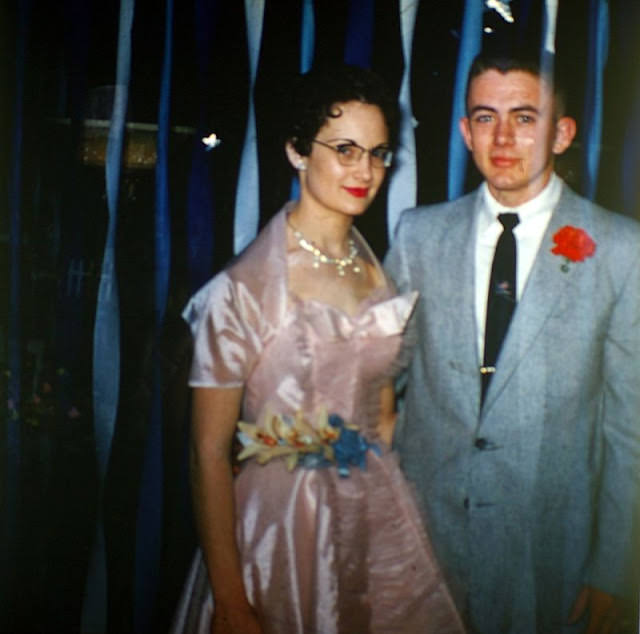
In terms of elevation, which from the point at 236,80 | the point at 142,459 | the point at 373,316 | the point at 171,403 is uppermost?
the point at 236,80

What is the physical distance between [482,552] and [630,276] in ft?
2.26

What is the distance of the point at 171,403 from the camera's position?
1.68 m

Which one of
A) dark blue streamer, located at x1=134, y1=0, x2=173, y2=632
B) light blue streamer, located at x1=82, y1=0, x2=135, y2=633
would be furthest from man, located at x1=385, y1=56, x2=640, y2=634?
light blue streamer, located at x1=82, y1=0, x2=135, y2=633

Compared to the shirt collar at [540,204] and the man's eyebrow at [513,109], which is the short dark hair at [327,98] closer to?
the man's eyebrow at [513,109]

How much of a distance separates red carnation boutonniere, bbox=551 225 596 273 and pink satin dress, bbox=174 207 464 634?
39 cm

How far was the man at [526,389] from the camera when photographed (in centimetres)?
160

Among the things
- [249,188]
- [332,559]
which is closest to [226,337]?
[249,188]

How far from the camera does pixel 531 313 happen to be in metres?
1.60

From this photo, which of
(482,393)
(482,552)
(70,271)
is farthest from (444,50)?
(482,552)

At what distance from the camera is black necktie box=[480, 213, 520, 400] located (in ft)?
5.31

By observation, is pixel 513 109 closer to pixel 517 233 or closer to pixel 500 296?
pixel 517 233

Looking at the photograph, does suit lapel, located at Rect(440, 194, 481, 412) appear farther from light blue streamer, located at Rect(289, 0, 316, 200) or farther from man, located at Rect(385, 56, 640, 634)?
light blue streamer, located at Rect(289, 0, 316, 200)

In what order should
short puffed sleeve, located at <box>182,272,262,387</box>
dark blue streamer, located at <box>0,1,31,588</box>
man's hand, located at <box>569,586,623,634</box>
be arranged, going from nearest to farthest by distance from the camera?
1. short puffed sleeve, located at <box>182,272,262,387</box>
2. man's hand, located at <box>569,586,623,634</box>
3. dark blue streamer, located at <box>0,1,31,588</box>

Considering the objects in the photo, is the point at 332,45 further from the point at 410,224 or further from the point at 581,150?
the point at 581,150
